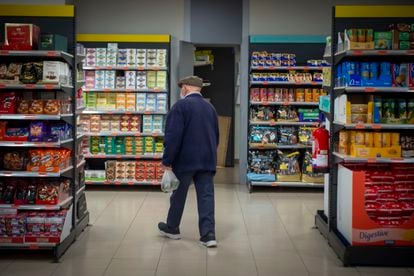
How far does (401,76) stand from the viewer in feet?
18.8

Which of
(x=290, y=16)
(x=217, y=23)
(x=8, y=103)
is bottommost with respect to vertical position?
(x=8, y=103)

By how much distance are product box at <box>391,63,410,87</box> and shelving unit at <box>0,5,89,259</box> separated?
3.28 m

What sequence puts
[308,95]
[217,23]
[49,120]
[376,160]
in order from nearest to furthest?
[376,160]
[49,120]
[308,95]
[217,23]

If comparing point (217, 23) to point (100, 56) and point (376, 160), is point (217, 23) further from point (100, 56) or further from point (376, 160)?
point (376, 160)

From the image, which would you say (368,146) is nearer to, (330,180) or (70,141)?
(330,180)

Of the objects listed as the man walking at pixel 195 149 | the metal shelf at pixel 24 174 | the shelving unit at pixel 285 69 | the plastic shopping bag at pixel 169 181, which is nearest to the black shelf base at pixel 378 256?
the man walking at pixel 195 149

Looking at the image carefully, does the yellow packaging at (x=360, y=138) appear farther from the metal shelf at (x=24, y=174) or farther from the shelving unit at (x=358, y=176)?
the metal shelf at (x=24, y=174)

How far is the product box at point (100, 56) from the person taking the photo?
9.79 metres

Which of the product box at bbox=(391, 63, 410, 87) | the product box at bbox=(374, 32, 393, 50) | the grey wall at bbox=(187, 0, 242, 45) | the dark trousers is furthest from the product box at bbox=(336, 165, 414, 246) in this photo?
the grey wall at bbox=(187, 0, 242, 45)

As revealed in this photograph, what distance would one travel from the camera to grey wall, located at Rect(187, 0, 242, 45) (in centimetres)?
1040

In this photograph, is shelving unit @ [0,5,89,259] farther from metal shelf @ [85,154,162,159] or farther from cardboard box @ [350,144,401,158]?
metal shelf @ [85,154,162,159]

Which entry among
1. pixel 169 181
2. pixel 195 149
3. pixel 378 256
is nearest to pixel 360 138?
pixel 378 256

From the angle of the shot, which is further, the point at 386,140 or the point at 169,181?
the point at 169,181

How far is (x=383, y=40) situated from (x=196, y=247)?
2.82 m
